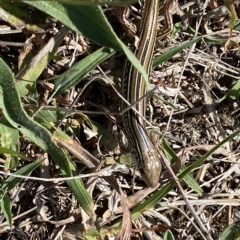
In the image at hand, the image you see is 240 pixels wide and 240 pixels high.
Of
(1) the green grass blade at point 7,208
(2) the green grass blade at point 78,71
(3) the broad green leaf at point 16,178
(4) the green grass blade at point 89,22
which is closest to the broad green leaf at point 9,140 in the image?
(3) the broad green leaf at point 16,178

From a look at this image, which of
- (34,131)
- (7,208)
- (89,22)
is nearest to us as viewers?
(89,22)

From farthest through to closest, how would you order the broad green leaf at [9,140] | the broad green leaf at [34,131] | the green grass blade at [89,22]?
the broad green leaf at [9,140] < the broad green leaf at [34,131] < the green grass blade at [89,22]

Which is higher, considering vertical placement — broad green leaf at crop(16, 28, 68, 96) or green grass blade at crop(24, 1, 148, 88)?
green grass blade at crop(24, 1, 148, 88)

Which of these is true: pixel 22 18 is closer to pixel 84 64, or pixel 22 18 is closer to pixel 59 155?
pixel 84 64

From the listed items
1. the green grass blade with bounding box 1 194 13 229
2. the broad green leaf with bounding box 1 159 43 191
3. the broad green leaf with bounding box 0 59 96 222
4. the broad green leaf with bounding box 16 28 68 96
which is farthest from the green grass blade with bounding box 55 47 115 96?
the green grass blade with bounding box 1 194 13 229

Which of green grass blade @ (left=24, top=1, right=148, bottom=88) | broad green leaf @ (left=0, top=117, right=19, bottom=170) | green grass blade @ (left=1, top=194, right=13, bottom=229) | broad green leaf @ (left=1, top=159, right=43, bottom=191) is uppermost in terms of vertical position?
green grass blade @ (left=24, top=1, right=148, bottom=88)

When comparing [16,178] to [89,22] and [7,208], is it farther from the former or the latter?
[89,22]

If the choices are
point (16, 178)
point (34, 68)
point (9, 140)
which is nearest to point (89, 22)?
point (34, 68)

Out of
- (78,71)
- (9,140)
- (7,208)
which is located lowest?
(7,208)

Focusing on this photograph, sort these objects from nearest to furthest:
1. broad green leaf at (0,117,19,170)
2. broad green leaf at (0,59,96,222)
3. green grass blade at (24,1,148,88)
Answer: green grass blade at (24,1,148,88) → broad green leaf at (0,59,96,222) → broad green leaf at (0,117,19,170)

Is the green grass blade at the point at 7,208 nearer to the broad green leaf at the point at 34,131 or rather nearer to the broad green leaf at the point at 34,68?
the broad green leaf at the point at 34,131

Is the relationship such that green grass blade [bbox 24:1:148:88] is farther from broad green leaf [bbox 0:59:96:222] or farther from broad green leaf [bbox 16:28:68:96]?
broad green leaf [bbox 16:28:68:96]
